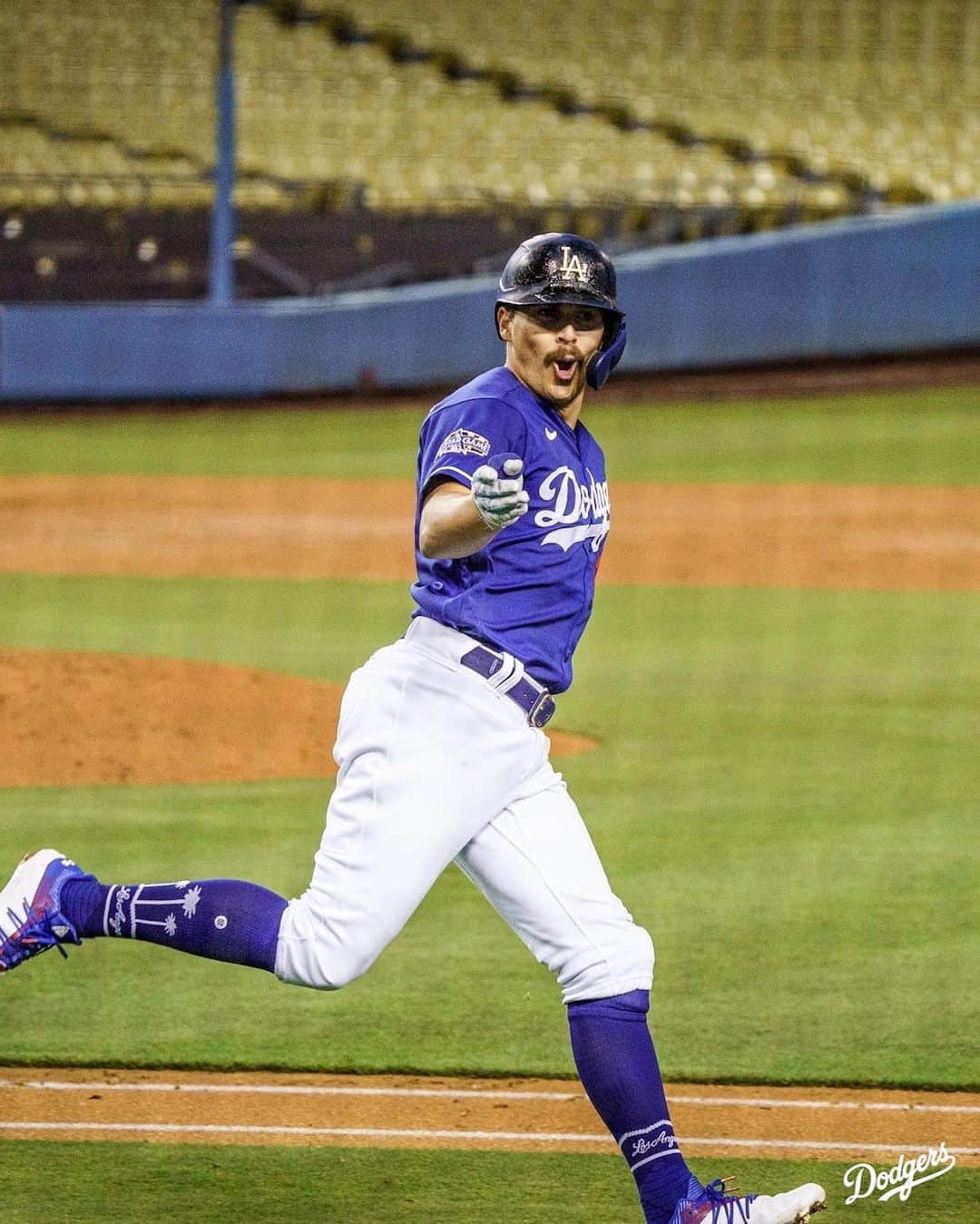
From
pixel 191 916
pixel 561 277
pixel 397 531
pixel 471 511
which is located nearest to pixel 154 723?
pixel 191 916

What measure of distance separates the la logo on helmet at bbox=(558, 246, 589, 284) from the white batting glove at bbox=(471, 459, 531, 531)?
47 cm

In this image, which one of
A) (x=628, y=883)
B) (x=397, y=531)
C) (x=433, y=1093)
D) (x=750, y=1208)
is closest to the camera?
(x=750, y=1208)

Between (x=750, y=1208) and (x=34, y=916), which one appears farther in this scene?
(x=34, y=916)

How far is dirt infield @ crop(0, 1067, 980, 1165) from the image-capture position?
3.93m

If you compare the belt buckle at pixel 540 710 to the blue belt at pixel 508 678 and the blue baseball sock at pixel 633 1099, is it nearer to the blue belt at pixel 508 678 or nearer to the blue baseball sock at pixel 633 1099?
the blue belt at pixel 508 678

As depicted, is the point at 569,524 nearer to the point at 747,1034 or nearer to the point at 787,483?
the point at 747,1034

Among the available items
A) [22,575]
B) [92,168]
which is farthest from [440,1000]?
[92,168]

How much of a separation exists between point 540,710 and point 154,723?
496 centimetres

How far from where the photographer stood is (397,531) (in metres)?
15.4

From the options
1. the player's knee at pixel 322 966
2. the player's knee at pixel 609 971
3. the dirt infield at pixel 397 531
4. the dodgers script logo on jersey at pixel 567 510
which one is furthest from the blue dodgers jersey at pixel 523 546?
the dirt infield at pixel 397 531

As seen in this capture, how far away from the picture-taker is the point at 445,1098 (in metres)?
4.22

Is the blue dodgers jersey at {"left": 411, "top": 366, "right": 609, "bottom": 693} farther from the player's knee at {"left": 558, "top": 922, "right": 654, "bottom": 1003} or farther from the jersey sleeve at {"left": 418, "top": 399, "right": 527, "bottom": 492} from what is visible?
the player's knee at {"left": 558, "top": 922, "right": 654, "bottom": 1003}

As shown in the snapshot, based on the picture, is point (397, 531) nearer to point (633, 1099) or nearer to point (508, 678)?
point (508, 678)

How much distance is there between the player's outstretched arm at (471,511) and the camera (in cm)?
300
